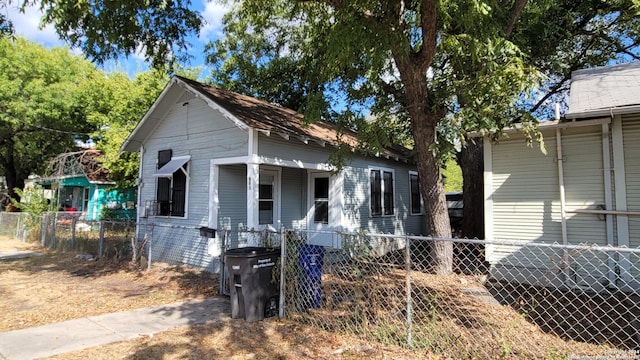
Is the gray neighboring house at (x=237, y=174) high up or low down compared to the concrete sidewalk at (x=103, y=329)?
up

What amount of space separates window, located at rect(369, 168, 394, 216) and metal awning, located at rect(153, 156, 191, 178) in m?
5.82

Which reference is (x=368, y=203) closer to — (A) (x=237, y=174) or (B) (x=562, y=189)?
(A) (x=237, y=174)

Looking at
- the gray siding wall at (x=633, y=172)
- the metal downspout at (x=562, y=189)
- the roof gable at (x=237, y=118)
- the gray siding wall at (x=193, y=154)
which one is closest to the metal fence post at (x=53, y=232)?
the roof gable at (x=237, y=118)

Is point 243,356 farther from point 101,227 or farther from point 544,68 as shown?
point 544,68

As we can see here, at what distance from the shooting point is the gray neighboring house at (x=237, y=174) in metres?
9.13

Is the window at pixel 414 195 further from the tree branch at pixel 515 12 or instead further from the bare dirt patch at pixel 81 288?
the bare dirt patch at pixel 81 288

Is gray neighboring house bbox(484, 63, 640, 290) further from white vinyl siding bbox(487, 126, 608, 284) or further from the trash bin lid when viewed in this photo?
the trash bin lid

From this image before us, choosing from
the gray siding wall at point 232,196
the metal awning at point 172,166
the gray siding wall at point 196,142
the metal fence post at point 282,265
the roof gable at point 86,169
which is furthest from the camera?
the roof gable at point 86,169

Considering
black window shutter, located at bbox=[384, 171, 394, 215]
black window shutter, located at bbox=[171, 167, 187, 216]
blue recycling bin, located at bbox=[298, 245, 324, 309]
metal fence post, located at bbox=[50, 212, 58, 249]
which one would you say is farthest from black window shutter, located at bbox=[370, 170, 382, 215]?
metal fence post, located at bbox=[50, 212, 58, 249]

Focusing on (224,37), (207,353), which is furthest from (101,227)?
(224,37)

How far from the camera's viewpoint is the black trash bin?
17.5 feet

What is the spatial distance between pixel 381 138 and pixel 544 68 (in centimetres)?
876

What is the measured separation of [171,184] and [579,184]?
33.2ft

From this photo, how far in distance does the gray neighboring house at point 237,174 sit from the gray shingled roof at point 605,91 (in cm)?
550
